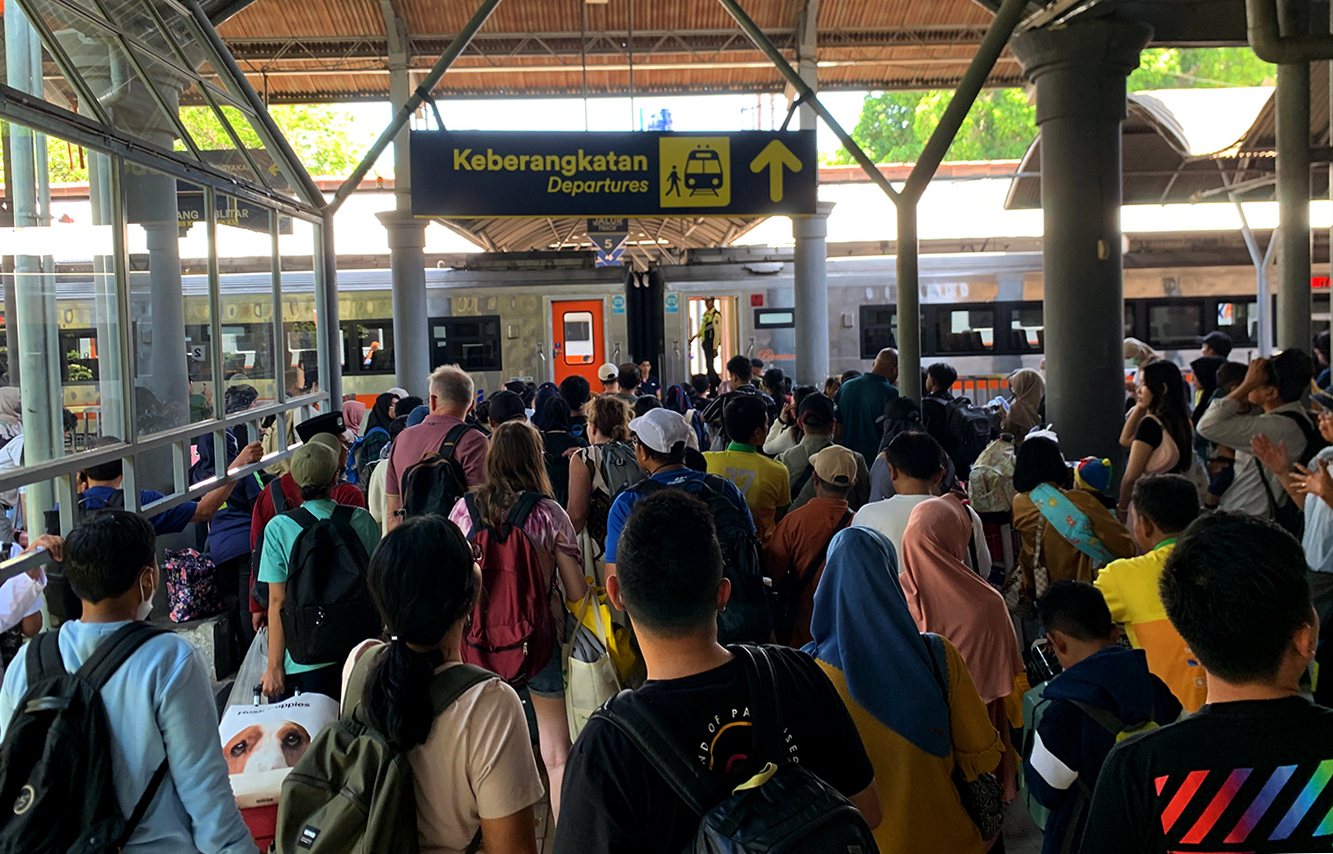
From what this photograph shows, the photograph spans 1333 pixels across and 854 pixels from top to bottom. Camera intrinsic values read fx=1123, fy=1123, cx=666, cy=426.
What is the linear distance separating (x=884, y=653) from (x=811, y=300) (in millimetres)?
13260

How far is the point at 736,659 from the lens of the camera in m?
1.86

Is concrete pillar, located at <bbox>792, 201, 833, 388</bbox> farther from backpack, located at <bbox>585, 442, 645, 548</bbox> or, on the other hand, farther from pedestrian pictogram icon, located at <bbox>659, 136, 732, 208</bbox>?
backpack, located at <bbox>585, 442, 645, 548</bbox>

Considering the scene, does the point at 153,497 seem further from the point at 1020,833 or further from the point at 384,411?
the point at 1020,833

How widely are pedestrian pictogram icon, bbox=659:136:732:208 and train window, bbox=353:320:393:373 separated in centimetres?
944

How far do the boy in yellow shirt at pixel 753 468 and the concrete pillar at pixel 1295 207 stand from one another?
542 cm

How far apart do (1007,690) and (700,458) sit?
2350mm

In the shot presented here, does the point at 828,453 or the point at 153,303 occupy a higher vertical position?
the point at 153,303

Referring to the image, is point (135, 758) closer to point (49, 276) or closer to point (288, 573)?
point (288, 573)

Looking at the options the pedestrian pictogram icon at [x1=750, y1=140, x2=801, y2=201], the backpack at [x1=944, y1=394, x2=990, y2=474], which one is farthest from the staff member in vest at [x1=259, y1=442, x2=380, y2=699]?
the pedestrian pictogram icon at [x1=750, y1=140, x2=801, y2=201]

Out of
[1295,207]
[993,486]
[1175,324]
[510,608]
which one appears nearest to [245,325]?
[510,608]

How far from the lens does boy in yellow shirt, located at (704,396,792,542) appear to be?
5.37m

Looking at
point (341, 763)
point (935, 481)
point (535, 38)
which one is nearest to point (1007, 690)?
point (935, 481)

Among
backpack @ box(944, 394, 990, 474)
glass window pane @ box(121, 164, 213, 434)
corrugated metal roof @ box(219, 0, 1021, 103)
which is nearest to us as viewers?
glass window pane @ box(121, 164, 213, 434)

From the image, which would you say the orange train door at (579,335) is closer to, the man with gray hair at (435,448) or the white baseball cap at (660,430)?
the man with gray hair at (435,448)
